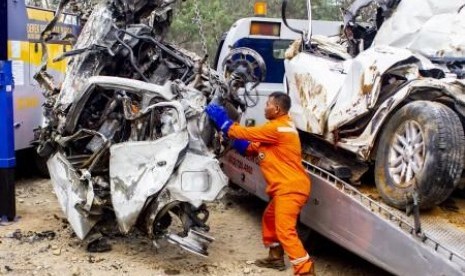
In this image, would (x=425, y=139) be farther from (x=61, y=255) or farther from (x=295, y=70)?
(x=61, y=255)

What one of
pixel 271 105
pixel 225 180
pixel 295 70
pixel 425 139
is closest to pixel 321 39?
pixel 295 70

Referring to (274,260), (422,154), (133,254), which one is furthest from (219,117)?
(422,154)

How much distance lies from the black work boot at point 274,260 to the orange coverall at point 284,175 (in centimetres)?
15

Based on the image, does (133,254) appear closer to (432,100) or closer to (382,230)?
(382,230)

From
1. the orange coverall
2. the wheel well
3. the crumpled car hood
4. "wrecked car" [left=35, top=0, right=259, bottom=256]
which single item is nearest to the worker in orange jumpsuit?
the orange coverall

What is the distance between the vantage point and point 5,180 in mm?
6270

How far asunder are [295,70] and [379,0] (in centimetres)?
102

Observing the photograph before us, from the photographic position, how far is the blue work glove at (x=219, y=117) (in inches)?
205

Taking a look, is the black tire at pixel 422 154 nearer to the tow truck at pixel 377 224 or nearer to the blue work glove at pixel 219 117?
the tow truck at pixel 377 224

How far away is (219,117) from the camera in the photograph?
5230mm

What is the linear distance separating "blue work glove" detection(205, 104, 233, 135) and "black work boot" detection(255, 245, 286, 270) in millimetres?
1098

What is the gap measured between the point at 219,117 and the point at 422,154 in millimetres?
1721

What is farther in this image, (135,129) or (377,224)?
(135,129)

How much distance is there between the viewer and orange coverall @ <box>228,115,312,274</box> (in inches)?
195
